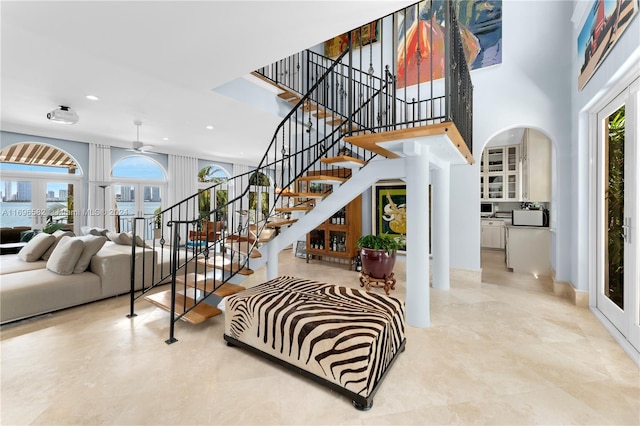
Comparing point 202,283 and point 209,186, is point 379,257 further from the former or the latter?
point 209,186

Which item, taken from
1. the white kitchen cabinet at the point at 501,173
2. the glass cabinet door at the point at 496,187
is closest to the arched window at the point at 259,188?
the white kitchen cabinet at the point at 501,173

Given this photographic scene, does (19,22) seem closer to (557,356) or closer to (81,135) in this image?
(81,135)

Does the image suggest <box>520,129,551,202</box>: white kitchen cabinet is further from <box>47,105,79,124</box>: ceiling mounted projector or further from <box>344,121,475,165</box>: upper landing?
A: <box>47,105,79,124</box>: ceiling mounted projector

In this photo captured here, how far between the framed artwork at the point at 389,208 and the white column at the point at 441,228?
4.23 feet

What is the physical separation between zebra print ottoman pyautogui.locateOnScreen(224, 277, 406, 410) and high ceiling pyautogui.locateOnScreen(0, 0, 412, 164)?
2.17 m

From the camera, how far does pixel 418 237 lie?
2.86 meters

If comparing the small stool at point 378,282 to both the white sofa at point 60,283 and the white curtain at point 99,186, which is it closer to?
the white sofa at point 60,283

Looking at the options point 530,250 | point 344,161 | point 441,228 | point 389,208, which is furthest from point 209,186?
point 530,250

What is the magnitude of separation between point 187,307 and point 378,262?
94.0 inches

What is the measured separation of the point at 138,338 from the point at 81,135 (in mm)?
5056

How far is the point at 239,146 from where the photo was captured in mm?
6852

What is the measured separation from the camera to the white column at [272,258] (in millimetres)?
3768

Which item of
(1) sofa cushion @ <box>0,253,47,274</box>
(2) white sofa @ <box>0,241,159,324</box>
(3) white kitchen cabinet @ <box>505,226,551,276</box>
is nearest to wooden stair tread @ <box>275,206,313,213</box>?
(2) white sofa @ <box>0,241,159,324</box>

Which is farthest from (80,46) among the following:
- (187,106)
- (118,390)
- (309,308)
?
(309,308)
